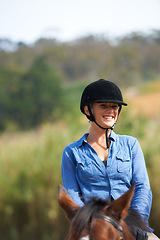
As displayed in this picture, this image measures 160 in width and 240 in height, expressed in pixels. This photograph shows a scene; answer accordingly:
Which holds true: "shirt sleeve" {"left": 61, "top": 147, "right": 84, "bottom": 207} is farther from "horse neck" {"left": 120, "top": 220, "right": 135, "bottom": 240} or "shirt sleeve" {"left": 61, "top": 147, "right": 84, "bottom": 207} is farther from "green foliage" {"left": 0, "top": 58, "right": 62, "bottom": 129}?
"green foliage" {"left": 0, "top": 58, "right": 62, "bottom": 129}

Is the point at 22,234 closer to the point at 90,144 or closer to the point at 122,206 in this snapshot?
the point at 90,144

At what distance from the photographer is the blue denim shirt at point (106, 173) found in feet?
7.91

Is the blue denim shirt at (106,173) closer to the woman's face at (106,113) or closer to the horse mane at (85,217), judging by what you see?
the woman's face at (106,113)

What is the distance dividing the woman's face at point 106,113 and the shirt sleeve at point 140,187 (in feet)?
0.85

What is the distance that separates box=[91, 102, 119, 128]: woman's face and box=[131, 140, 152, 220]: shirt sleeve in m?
0.26

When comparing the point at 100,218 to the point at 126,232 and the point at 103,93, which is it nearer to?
the point at 126,232

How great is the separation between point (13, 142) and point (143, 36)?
46983 mm

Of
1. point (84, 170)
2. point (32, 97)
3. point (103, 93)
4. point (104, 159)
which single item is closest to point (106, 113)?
point (103, 93)

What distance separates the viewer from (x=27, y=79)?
34.1 metres

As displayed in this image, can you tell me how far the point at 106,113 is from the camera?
250 centimetres

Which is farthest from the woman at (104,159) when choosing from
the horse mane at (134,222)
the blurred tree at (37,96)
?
the blurred tree at (37,96)

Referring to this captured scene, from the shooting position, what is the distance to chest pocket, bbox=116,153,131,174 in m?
2.42

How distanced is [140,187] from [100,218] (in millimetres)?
736

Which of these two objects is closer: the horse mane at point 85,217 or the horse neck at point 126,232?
the horse mane at point 85,217
